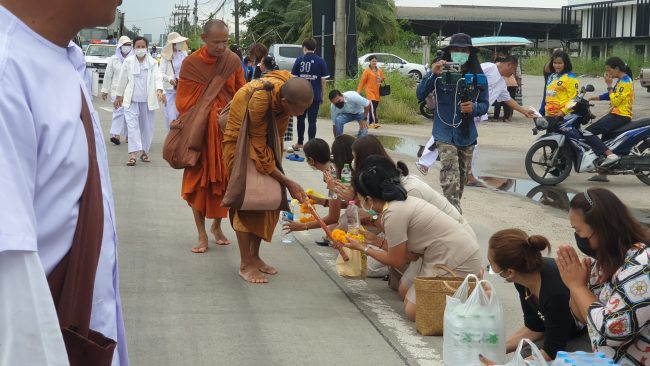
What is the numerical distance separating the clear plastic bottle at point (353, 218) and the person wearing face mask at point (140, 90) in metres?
6.54

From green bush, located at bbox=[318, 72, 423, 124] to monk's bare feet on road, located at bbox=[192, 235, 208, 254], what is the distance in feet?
48.0

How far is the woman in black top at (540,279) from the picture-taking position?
191 inches

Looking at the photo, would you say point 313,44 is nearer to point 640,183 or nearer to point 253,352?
point 640,183

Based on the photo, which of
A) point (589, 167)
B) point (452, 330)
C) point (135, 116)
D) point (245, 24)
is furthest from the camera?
point (245, 24)

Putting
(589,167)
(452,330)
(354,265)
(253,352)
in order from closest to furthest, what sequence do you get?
(452,330) < (253,352) < (354,265) < (589,167)

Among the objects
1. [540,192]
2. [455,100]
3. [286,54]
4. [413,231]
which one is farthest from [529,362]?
[286,54]

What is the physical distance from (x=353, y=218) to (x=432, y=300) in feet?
5.91

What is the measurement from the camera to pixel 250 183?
23.5 feet

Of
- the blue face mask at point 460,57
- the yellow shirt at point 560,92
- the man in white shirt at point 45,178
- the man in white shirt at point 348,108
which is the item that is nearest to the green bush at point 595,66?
the yellow shirt at point 560,92

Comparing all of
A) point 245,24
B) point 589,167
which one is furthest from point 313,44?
point 245,24

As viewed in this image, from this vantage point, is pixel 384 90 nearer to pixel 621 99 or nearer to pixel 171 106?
pixel 621 99

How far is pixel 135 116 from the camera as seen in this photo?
1355 cm

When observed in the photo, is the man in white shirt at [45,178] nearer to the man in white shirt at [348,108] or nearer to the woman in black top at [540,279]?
the woman in black top at [540,279]

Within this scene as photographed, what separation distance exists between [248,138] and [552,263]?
281 centimetres
